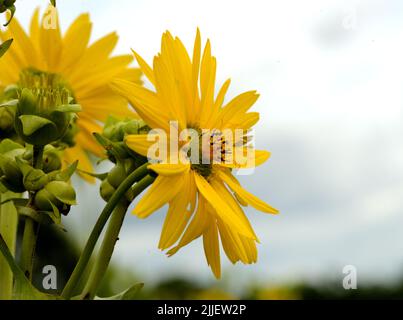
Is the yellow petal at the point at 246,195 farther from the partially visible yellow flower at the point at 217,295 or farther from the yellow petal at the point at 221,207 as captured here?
the partially visible yellow flower at the point at 217,295

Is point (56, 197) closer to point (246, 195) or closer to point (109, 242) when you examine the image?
point (109, 242)

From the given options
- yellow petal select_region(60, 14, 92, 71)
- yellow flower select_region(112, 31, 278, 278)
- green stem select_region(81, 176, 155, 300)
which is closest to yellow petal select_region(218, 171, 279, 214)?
yellow flower select_region(112, 31, 278, 278)

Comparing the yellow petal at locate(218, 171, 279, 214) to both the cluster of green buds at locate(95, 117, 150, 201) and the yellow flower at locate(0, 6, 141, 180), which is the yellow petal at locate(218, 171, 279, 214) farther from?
the yellow flower at locate(0, 6, 141, 180)

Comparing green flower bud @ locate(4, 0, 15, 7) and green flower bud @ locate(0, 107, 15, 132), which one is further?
green flower bud @ locate(0, 107, 15, 132)

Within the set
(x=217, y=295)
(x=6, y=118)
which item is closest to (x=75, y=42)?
(x=6, y=118)

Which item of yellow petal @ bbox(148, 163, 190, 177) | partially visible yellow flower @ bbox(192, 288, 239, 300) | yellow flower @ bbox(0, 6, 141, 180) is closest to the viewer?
yellow petal @ bbox(148, 163, 190, 177)
